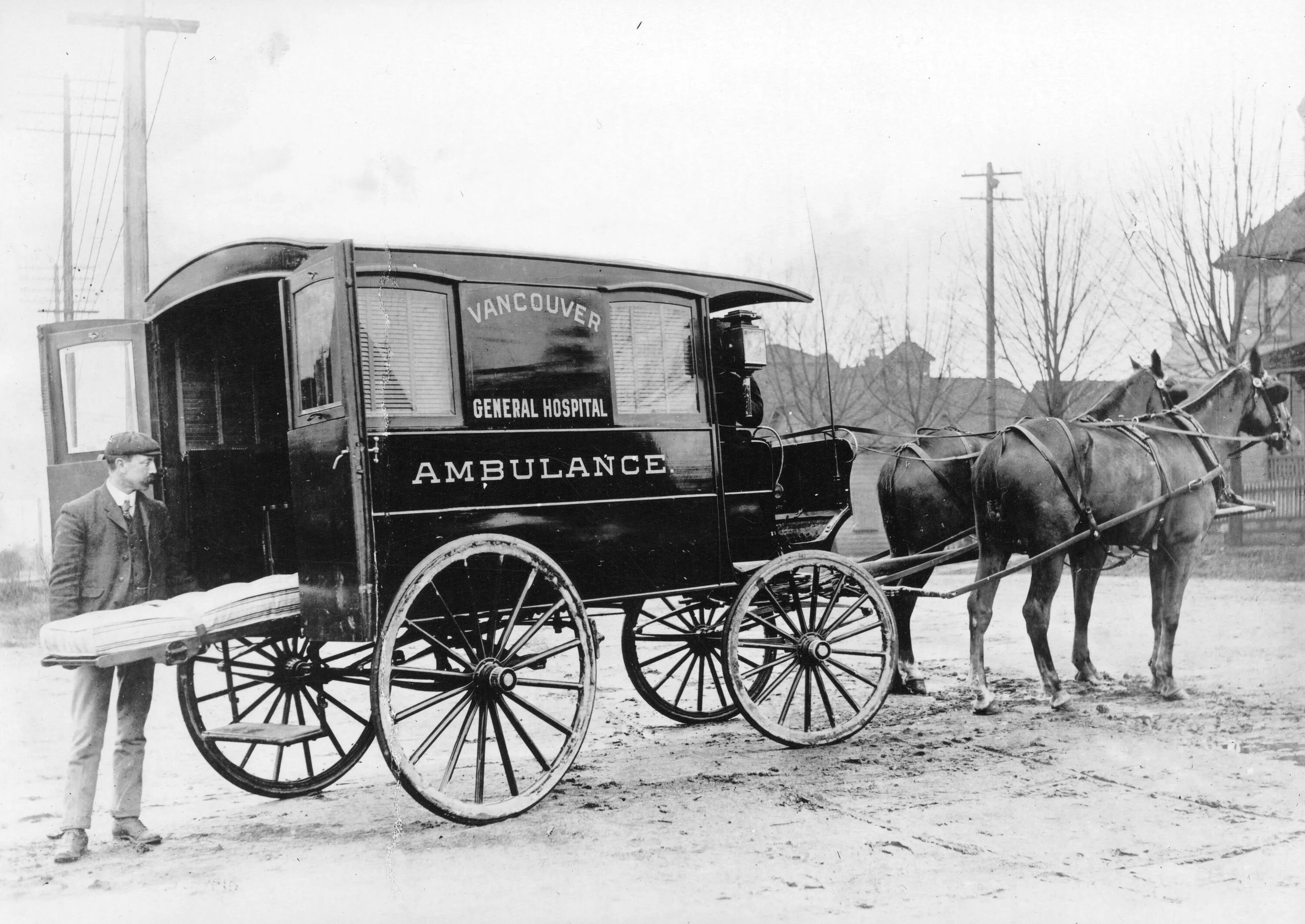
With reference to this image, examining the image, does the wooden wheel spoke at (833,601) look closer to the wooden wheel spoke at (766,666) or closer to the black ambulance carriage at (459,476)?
the black ambulance carriage at (459,476)

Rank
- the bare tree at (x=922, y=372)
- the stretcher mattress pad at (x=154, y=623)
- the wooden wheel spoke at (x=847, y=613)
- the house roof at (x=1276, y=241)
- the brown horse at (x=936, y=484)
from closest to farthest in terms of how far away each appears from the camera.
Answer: the stretcher mattress pad at (x=154, y=623) → the wooden wheel spoke at (x=847, y=613) → the brown horse at (x=936, y=484) → the house roof at (x=1276, y=241) → the bare tree at (x=922, y=372)

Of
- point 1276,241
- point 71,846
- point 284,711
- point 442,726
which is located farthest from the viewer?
point 1276,241

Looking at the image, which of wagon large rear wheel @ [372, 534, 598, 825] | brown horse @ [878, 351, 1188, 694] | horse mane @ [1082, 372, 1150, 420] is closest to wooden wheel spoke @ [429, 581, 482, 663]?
wagon large rear wheel @ [372, 534, 598, 825]

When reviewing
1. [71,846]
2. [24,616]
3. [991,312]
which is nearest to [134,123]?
[71,846]

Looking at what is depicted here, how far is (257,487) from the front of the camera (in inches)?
221

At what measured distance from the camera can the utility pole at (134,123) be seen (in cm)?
494

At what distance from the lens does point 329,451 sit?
452cm

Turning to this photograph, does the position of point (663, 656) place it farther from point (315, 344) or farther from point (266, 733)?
point (315, 344)

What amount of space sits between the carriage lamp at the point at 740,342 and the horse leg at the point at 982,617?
225 cm

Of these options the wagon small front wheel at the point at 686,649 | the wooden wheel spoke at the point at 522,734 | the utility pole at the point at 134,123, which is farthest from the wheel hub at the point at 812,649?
the utility pole at the point at 134,123

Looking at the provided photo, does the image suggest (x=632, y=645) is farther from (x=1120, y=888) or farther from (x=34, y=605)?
(x=34, y=605)

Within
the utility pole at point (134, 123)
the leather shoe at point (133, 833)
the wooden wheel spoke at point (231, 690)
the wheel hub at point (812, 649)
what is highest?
the utility pole at point (134, 123)

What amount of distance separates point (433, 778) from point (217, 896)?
5.58ft

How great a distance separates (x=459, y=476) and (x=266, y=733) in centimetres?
140
